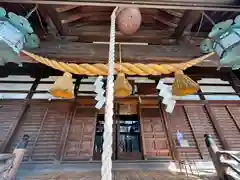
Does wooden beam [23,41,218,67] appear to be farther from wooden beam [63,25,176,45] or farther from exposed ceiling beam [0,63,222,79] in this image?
exposed ceiling beam [0,63,222,79]

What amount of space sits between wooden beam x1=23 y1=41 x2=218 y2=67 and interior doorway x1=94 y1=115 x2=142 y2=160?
3.65 ft

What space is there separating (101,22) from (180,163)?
2.71 metres

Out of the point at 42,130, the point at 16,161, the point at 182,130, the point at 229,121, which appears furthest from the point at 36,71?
the point at 229,121

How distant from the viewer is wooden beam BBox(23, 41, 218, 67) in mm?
2990

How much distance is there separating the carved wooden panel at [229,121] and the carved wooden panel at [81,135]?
2.14 meters

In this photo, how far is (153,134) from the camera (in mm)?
3018

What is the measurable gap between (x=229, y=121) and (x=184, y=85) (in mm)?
1280

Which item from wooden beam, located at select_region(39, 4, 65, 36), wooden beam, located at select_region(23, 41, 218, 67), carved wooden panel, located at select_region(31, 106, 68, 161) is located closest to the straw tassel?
wooden beam, located at select_region(23, 41, 218, 67)

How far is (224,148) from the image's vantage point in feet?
9.29

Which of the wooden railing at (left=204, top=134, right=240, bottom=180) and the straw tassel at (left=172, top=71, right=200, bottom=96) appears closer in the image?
the wooden railing at (left=204, top=134, right=240, bottom=180)

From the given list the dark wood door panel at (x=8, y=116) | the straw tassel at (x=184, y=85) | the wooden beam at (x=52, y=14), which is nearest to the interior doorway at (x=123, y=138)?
the straw tassel at (x=184, y=85)

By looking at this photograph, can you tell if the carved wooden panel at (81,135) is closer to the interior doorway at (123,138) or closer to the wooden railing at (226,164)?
the interior doorway at (123,138)

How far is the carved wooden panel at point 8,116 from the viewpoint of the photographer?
2816mm

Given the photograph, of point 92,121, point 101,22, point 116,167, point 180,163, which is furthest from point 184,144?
point 101,22
